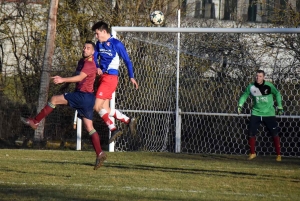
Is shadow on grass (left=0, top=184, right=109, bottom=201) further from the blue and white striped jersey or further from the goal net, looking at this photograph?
the goal net

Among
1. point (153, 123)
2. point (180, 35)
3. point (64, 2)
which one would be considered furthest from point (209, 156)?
point (64, 2)

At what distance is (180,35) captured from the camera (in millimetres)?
16188

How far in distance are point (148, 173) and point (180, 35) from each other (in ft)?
23.0

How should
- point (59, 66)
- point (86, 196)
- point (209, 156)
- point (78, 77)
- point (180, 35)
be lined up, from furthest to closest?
point (59, 66) < point (180, 35) < point (209, 156) < point (78, 77) < point (86, 196)

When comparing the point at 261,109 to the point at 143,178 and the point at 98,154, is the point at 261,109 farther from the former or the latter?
the point at 143,178

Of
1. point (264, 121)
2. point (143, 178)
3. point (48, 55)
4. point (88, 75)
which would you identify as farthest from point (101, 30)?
point (48, 55)

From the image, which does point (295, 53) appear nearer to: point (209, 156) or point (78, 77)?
point (209, 156)

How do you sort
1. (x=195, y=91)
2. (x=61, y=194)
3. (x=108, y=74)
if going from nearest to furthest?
1. (x=61, y=194)
2. (x=108, y=74)
3. (x=195, y=91)

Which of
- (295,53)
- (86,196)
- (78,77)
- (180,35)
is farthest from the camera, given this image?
(180,35)

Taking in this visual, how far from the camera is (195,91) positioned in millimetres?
15852

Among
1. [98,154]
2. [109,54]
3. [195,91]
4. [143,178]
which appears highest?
[109,54]

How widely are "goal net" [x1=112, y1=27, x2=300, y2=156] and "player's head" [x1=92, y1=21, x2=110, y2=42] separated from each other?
4176 millimetres

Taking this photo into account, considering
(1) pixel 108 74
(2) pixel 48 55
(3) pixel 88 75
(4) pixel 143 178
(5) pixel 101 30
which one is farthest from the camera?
(2) pixel 48 55

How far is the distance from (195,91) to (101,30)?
506cm
